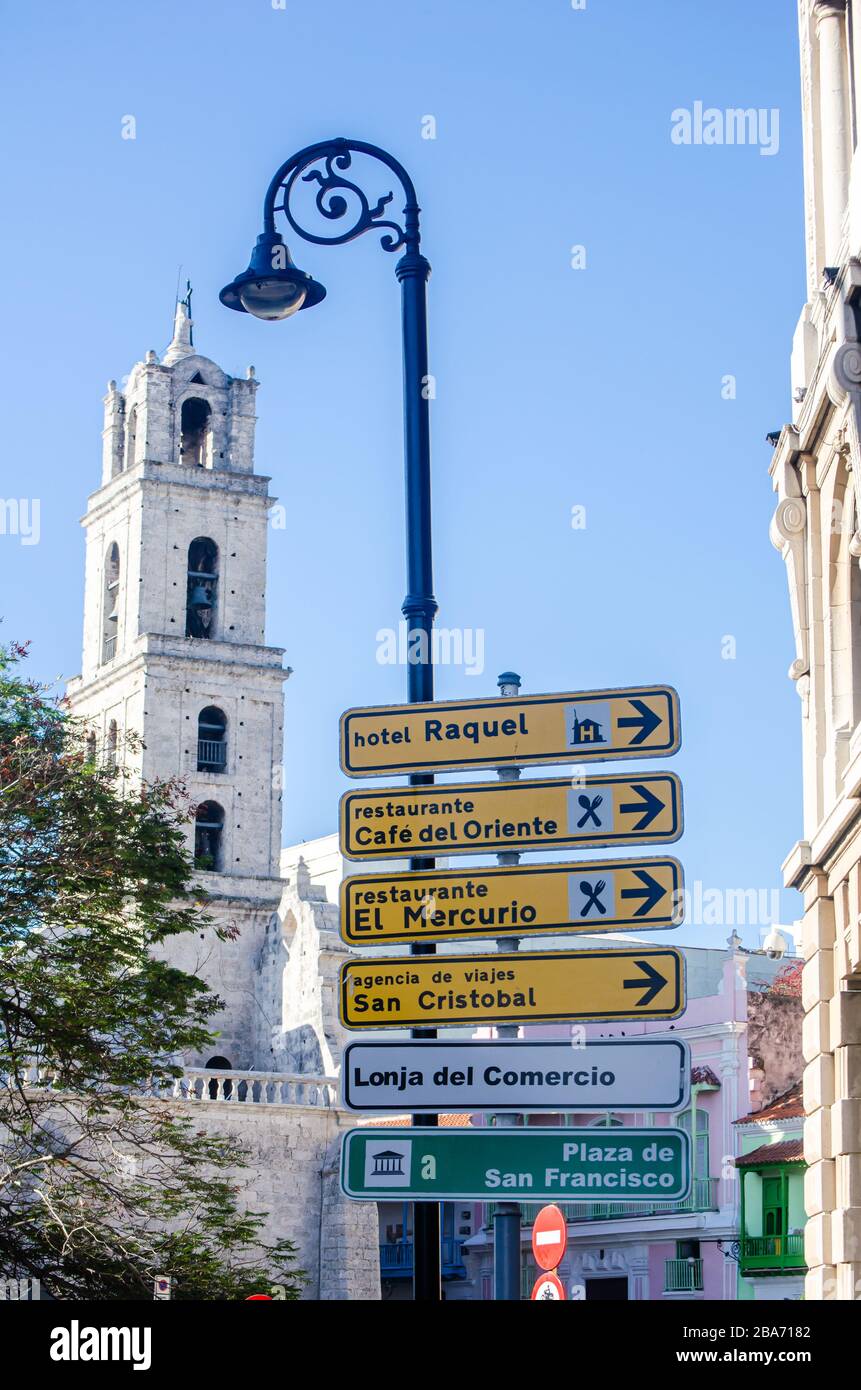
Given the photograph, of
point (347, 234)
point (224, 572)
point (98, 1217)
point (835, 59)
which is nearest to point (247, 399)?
point (224, 572)

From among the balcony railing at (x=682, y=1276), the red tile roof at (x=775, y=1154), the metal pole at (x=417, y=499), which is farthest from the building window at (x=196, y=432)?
the metal pole at (x=417, y=499)

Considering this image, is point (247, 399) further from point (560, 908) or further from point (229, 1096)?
point (560, 908)

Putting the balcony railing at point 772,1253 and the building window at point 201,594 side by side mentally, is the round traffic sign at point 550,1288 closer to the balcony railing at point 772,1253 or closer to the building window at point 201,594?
the balcony railing at point 772,1253

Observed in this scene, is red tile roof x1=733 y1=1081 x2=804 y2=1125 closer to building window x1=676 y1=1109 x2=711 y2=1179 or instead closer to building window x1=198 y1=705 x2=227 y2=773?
building window x1=676 y1=1109 x2=711 y2=1179

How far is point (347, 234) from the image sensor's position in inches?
469

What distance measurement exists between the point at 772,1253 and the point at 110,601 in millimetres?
27428

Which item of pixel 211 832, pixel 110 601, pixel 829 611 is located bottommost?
pixel 829 611

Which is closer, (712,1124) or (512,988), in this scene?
(512,988)

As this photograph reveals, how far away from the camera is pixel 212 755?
55.6 metres

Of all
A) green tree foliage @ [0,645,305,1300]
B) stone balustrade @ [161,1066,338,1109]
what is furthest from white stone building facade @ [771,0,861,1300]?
stone balustrade @ [161,1066,338,1109]

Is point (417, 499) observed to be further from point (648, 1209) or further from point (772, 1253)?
point (648, 1209)

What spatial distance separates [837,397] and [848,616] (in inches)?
83.9

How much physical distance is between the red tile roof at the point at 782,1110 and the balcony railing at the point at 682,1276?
3.12 metres

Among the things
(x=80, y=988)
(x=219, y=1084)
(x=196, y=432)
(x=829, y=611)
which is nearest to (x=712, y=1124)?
(x=219, y=1084)
